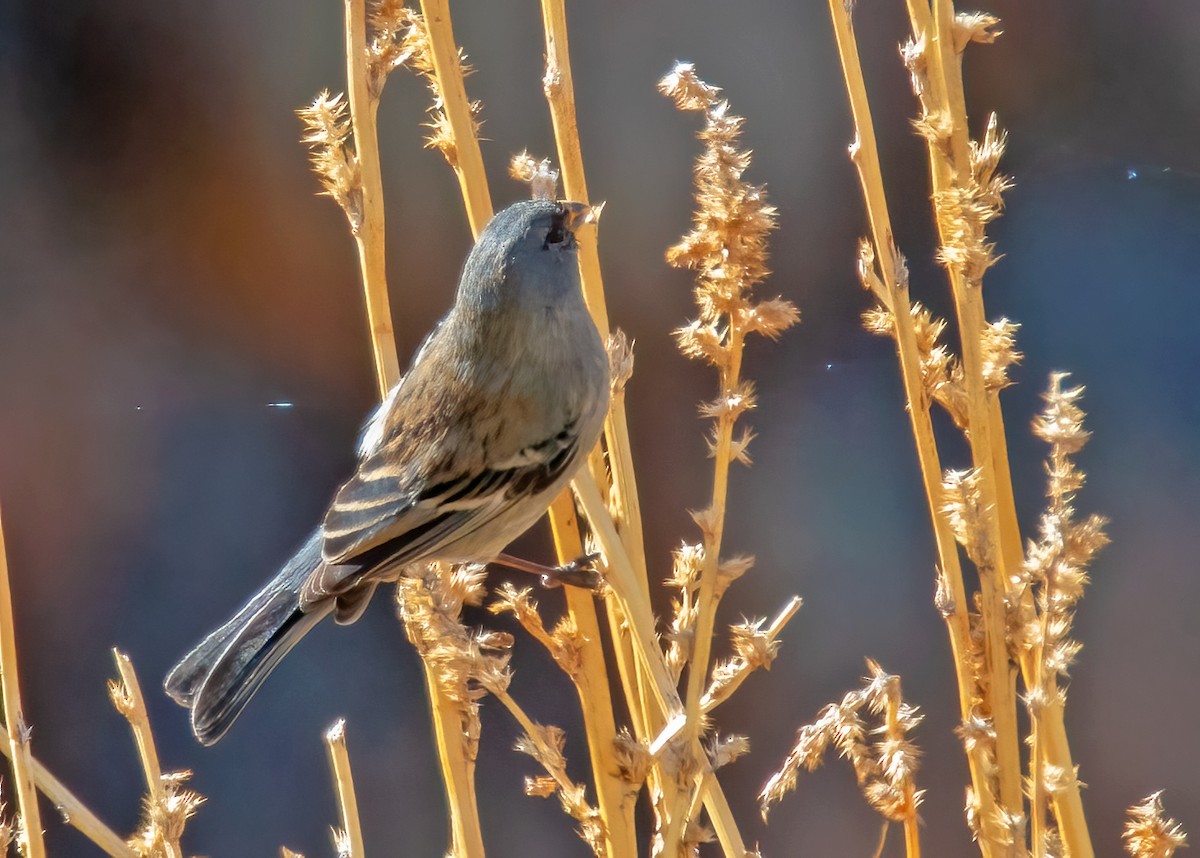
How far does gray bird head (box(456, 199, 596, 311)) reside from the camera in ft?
3.02

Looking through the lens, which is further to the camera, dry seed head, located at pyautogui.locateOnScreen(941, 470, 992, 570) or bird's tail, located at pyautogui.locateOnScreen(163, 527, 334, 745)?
bird's tail, located at pyautogui.locateOnScreen(163, 527, 334, 745)

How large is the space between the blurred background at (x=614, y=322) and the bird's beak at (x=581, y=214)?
610mm

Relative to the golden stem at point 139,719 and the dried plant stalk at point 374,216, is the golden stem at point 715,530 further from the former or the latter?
the golden stem at point 139,719

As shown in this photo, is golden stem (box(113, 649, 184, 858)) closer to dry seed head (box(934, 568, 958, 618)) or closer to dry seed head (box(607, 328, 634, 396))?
dry seed head (box(607, 328, 634, 396))

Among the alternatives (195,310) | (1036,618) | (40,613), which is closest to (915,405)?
(1036,618)

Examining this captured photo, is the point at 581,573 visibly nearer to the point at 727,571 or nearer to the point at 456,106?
the point at 727,571

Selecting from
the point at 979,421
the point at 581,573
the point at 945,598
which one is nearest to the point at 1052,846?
the point at 945,598

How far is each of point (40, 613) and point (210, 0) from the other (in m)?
0.83

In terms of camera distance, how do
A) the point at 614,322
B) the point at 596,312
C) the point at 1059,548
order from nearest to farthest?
the point at 1059,548 → the point at 596,312 → the point at 614,322

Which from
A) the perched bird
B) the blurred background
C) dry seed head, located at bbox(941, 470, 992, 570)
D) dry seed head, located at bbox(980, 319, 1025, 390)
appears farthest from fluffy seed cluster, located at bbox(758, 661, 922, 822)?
the blurred background

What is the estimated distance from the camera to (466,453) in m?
1.05

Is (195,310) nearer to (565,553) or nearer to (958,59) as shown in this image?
(565,553)

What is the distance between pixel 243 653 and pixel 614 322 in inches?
26.8

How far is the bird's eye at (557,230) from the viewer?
903 mm
